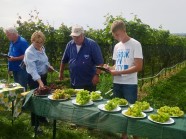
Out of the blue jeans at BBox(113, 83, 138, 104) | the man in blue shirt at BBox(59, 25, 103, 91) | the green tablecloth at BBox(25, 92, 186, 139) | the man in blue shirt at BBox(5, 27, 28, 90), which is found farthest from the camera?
the man in blue shirt at BBox(5, 27, 28, 90)

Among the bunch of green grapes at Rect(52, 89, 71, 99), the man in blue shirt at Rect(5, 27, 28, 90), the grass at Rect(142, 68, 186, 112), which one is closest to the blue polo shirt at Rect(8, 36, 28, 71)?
the man in blue shirt at Rect(5, 27, 28, 90)

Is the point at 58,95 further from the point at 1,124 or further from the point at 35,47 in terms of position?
the point at 1,124

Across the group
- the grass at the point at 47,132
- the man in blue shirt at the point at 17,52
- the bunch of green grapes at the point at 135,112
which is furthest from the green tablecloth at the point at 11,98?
the bunch of green grapes at the point at 135,112

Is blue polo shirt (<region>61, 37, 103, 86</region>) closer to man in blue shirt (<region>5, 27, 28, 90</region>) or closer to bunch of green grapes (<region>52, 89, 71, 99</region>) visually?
bunch of green grapes (<region>52, 89, 71, 99</region>)

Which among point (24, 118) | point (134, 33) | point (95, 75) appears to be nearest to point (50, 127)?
point (24, 118)

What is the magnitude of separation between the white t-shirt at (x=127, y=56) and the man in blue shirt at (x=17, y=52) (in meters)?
2.28

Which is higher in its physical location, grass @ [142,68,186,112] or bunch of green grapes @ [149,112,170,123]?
bunch of green grapes @ [149,112,170,123]

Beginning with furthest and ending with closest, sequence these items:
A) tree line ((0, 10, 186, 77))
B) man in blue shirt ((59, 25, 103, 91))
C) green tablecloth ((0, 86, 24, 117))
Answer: tree line ((0, 10, 186, 77))
man in blue shirt ((59, 25, 103, 91))
green tablecloth ((0, 86, 24, 117))

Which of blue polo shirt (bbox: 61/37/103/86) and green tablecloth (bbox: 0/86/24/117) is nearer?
green tablecloth (bbox: 0/86/24/117)

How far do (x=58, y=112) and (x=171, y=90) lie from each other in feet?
22.3

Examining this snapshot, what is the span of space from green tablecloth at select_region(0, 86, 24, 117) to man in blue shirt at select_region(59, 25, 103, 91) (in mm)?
940

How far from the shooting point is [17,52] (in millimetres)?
5750

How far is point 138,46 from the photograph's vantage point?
397cm

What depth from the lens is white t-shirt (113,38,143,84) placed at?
3969 millimetres
